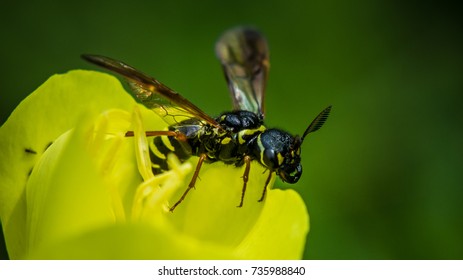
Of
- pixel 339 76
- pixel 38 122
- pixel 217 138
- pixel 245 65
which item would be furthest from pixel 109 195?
pixel 339 76

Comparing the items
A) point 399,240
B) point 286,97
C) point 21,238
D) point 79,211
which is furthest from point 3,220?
point 286,97

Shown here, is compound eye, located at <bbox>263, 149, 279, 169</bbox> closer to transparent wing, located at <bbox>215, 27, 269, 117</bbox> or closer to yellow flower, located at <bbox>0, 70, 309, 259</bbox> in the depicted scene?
yellow flower, located at <bbox>0, 70, 309, 259</bbox>

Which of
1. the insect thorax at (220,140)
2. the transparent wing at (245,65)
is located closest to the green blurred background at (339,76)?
the transparent wing at (245,65)

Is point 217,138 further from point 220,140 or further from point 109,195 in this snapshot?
point 109,195

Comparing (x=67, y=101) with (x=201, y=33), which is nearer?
(x=67, y=101)

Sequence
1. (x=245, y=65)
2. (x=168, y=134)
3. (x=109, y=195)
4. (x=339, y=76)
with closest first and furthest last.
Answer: (x=109, y=195) → (x=168, y=134) → (x=245, y=65) → (x=339, y=76)

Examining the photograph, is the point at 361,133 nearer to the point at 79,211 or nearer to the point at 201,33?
the point at 201,33

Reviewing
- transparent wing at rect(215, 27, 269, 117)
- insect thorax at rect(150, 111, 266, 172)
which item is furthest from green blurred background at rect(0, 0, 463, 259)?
insect thorax at rect(150, 111, 266, 172)
